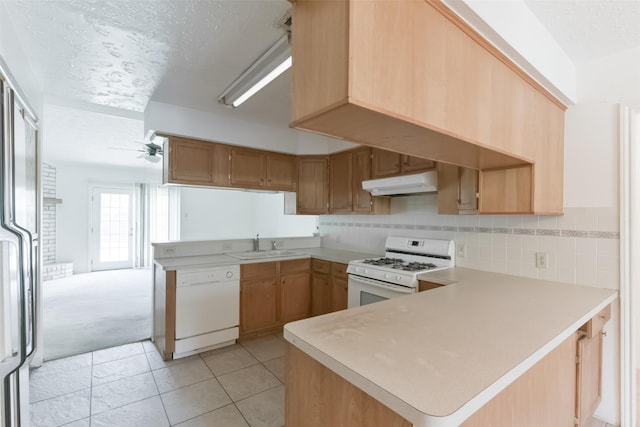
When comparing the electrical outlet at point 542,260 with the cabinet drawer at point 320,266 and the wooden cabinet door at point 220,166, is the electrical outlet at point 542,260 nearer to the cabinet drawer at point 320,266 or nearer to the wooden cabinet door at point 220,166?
the cabinet drawer at point 320,266

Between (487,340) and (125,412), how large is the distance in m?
2.39

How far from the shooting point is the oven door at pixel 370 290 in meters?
2.41

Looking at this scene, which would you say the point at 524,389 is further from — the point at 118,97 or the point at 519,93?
the point at 118,97

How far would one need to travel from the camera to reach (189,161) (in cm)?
316

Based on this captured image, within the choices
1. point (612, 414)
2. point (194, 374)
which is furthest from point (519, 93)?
point (194, 374)

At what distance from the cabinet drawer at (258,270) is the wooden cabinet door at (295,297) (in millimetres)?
186

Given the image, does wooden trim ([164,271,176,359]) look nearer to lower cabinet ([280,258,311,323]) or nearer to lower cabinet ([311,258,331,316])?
lower cabinet ([280,258,311,323])

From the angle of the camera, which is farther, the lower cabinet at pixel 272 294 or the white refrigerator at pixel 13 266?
the lower cabinet at pixel 272 294

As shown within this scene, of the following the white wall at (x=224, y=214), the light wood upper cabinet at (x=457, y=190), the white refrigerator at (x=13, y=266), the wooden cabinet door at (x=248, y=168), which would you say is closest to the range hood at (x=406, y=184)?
the light wood upper cabinet at (x=457, y=190)

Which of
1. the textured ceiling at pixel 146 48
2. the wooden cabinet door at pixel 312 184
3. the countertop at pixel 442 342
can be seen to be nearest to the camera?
the countertop at pixel 442 342

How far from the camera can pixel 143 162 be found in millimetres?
6035

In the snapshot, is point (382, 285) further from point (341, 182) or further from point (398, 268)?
point (341, 182)

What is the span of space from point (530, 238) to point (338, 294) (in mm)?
1877

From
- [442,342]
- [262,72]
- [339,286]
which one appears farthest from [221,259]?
[442,342]
